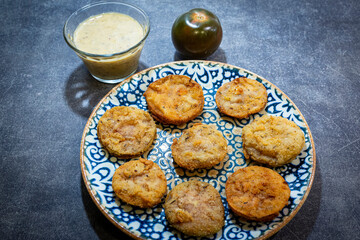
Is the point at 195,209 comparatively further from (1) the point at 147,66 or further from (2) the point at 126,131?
(1) the point at 147,66

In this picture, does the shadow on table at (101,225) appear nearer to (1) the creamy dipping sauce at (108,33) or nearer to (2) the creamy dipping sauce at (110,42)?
(2) the creamy dipping sauce at (110,42)

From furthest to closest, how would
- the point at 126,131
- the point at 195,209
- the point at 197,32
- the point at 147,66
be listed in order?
the point at 147,66 → the point at 197,32 → the point at 126,131 → the point at 195,209

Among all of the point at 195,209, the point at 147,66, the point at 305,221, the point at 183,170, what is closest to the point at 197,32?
the point at 147,66

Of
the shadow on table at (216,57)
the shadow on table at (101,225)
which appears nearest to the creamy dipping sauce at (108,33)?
the shadow on table at (216,57)

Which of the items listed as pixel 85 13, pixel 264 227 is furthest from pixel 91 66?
pixel 264 227

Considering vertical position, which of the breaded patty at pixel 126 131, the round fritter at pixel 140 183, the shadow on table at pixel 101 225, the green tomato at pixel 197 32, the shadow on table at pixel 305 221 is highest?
the green tomato at pixel 197 32

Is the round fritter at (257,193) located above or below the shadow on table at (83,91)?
above

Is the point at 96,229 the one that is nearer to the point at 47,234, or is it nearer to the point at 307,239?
the point at 47,234
